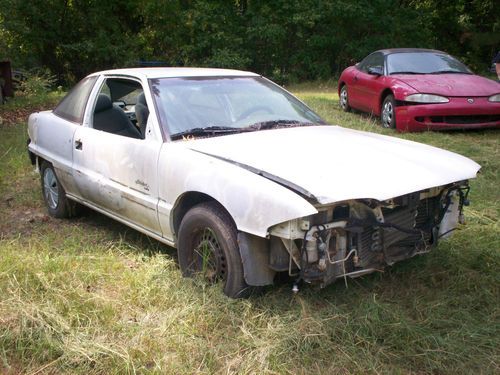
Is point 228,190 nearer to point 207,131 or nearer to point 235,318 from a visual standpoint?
point 235,318

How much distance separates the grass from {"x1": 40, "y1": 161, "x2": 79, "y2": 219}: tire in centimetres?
90

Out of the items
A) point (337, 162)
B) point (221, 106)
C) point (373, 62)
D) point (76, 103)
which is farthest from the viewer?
point (373, 62)

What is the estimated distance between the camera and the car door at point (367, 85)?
31.2 feet

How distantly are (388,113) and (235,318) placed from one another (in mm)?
6394

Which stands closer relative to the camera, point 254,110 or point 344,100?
point 254,110

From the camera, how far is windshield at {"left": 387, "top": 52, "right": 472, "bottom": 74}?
30.3ft

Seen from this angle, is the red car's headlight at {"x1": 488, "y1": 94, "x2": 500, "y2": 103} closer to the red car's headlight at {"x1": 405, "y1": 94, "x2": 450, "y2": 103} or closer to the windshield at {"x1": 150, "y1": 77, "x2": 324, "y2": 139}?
the red car's headlight at {"x1": 405, "y1": 94, "x2": 450, "y2": 103}

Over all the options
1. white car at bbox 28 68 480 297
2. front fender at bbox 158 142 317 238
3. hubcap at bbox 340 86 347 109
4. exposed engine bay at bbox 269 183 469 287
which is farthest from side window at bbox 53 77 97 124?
hubcap at bbox 340 86 347 109

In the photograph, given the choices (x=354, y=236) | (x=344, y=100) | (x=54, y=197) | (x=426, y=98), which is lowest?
(x=54, y=197)

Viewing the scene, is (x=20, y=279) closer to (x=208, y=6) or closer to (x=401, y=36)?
(x=208, y=6)

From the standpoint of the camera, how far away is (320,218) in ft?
10.5

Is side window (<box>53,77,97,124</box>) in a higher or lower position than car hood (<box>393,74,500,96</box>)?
higher

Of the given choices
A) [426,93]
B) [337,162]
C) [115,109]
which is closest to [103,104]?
[115,109]

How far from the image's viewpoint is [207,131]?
417cm
